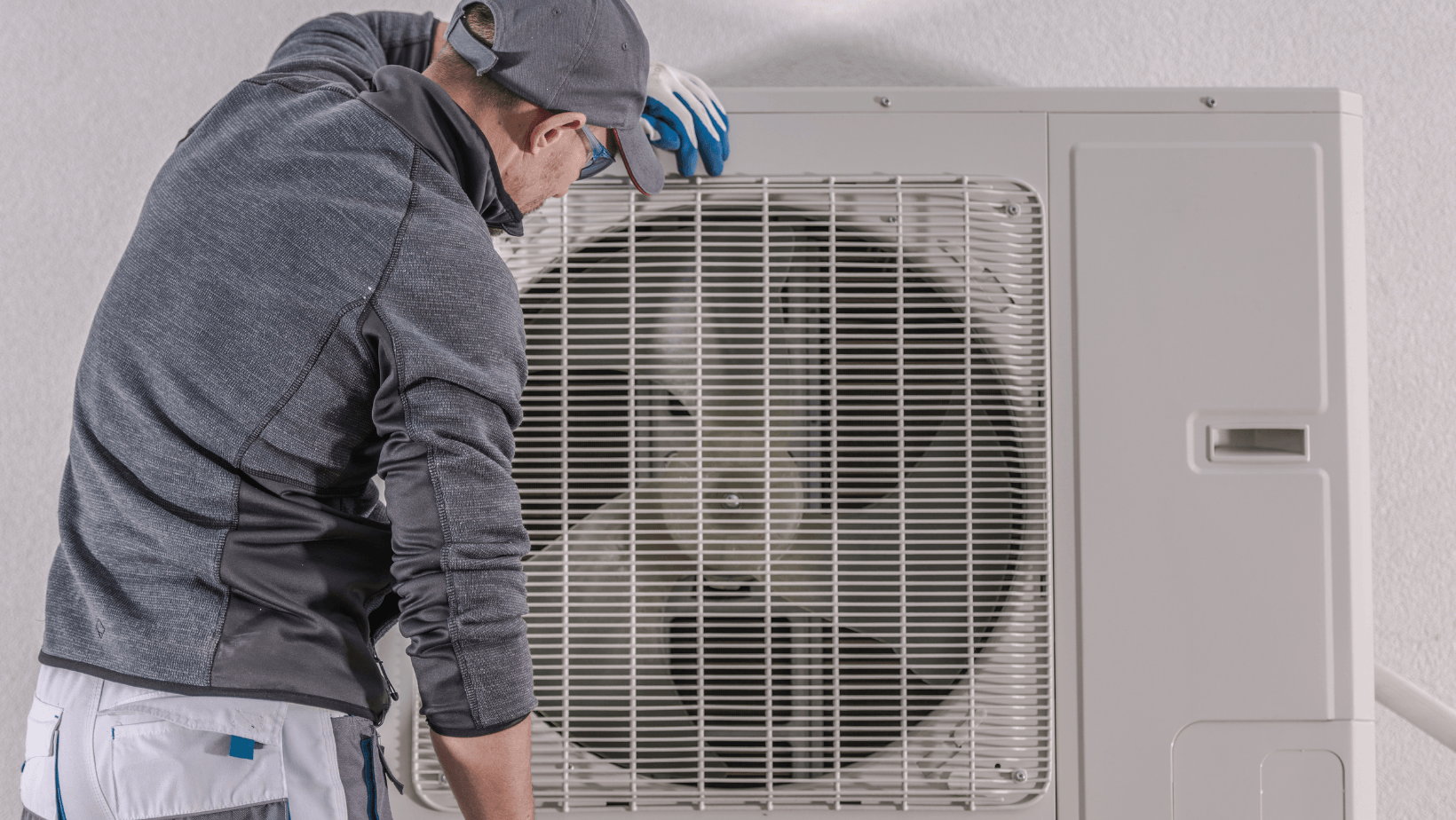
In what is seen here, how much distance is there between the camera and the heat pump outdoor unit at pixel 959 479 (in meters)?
0.76

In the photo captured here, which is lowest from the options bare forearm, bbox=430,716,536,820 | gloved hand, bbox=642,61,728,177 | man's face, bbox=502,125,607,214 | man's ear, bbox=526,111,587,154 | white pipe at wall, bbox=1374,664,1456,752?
white pipe at wall, bbox=1374,664,1456,752

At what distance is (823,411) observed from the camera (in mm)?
774

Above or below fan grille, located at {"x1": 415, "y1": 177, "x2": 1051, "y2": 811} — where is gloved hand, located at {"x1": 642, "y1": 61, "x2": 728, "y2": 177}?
above

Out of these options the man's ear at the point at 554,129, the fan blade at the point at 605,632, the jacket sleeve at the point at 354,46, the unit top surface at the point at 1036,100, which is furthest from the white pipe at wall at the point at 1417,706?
the jacket sleeve at the point at 354,46

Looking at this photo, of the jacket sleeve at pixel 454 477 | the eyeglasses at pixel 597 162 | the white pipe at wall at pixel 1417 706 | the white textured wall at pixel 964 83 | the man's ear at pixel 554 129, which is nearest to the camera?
the jacket sleeve at pixel 454 477

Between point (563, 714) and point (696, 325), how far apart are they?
14.8 inches

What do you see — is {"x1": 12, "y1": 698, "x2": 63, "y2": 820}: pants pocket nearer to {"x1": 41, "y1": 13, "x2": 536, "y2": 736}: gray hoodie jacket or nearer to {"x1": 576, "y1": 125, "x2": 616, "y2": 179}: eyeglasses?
{"x1": 41, "y1": 13, "x2": 536, "y2": 736}: gray hoodie jacket

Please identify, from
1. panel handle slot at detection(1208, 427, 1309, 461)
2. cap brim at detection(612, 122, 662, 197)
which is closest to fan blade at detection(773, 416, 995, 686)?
panel handle slot at detection(1208, 427, 1309, 461)

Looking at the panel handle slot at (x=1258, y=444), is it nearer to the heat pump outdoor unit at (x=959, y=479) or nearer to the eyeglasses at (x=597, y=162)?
the heat pump outdoor unit at (x=959, y=479)

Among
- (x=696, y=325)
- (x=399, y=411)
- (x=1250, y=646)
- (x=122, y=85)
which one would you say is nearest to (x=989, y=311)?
(x=696, y=325)

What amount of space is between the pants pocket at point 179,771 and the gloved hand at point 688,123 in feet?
1.91

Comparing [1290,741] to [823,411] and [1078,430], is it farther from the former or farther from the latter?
[823,411]

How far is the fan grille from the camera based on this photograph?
77cm

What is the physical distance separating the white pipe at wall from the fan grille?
17.1 inches
